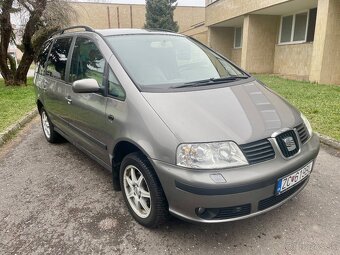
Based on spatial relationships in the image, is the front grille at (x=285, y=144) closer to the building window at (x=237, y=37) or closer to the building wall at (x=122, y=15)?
the building window at (x=237, y=37)

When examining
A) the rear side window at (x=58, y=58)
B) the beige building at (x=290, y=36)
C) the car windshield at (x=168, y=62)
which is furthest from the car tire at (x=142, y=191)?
the beige building at (x=290, y=36)

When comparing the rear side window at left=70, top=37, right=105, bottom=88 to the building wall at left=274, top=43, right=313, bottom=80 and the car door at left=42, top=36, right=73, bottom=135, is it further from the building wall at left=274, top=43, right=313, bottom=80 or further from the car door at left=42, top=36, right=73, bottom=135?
the building wall at left=274, top=43, right=313, bottom=80

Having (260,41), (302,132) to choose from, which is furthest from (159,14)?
(302,132)

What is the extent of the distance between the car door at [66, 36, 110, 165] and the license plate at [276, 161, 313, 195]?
1640 mm

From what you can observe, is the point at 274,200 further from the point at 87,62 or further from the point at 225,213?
the point at 87,62

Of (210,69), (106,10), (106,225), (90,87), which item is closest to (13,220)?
(106,225)

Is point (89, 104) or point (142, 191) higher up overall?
point (89, 104)

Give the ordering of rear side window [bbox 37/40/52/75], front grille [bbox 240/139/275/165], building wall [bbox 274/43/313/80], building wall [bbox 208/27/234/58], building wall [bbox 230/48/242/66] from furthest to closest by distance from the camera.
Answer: building wall [bbox 208/27/234/58] < building wall [bbox 230/48/242/66] < building wall [bbox 274/43/313/80] < rear side window [bbox 37/40/52/75] < front grille [bbox 240/139/275/165]

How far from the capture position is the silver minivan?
217 cm

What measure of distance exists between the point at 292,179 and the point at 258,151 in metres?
0.44

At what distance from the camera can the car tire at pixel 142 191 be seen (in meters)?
2.41

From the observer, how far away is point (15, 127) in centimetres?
585

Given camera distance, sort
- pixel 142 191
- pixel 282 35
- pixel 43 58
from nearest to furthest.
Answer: pixel 142 191 < pixel 43 58 < pixel 282 35

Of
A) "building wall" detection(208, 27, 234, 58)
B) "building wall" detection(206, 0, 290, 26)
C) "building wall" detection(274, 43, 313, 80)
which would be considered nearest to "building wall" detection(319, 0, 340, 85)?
"building wall" detection(274, 43, 313, 80)
